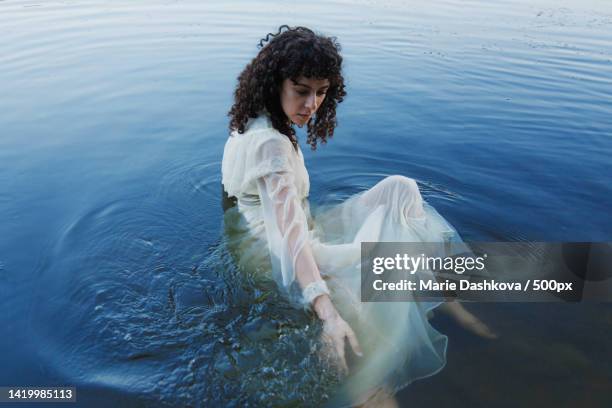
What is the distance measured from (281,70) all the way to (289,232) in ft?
2.93

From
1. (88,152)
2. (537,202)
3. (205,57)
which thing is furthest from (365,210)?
(205,57)

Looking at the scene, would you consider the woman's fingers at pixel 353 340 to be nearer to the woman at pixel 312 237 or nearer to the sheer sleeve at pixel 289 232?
the woman at pixel 312 237

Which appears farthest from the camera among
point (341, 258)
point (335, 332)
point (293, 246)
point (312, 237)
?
point (312, 237)

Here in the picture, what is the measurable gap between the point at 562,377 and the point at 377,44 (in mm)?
8747

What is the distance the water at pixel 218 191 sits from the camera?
255 cm

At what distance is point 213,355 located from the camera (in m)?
2.54

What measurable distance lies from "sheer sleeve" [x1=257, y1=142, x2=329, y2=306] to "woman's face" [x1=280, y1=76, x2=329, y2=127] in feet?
1.20

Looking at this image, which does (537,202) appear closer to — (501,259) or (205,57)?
(501,259)

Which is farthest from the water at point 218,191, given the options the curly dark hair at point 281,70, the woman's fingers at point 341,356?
the curly dark hair at point 281,70

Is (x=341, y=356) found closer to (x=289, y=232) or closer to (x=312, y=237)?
(x=289, y=232)

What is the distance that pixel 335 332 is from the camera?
2.33 metres

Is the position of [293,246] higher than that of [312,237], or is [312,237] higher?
[293,246]

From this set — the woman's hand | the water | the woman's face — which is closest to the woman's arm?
the woman's hand

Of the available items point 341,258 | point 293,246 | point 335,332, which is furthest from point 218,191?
point 335,332
